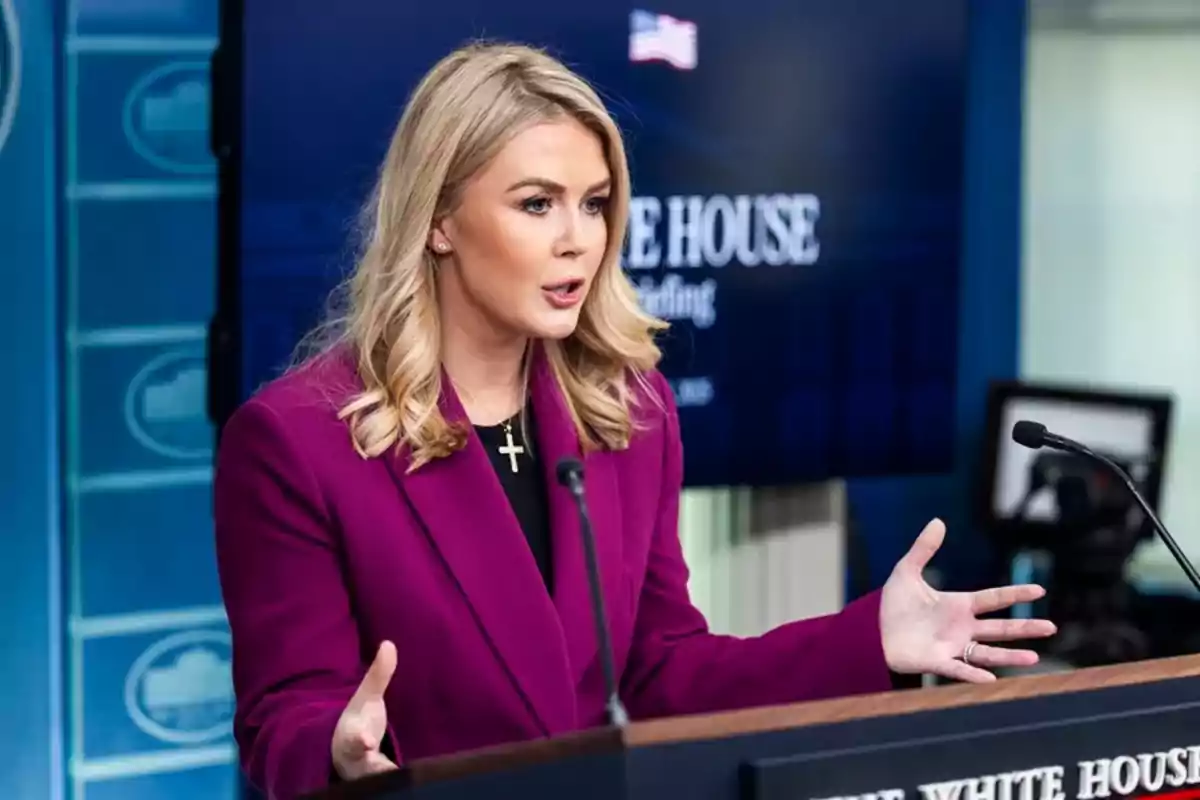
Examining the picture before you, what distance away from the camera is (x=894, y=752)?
56.7 inches

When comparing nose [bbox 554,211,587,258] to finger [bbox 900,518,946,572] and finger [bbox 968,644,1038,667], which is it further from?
finger [bbox 968,644,1038,667]

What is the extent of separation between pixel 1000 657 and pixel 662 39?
78.7 inches

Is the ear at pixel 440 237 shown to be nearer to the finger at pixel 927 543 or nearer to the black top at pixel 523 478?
the black top at pixel 523 478

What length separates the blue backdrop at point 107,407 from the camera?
10.7 feet

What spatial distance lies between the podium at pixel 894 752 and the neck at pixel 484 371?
68 cm

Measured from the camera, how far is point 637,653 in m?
2.15

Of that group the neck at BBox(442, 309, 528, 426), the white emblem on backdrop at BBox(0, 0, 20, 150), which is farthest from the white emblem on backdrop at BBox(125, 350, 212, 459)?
the neck at BBox(442, 309, 528, 426)

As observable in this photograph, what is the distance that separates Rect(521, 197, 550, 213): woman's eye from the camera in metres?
1.98

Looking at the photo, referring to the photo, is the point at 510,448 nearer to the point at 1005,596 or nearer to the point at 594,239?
the point at 594,239

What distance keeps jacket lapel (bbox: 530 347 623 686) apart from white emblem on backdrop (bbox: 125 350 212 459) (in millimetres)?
1412

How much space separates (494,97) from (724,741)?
2.68 ft

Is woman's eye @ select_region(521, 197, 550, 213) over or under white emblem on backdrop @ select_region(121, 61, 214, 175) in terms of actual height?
under

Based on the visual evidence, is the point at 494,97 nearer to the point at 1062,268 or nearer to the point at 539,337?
the point at 539,337

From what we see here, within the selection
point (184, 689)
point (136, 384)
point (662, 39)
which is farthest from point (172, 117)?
point (184, 689)
